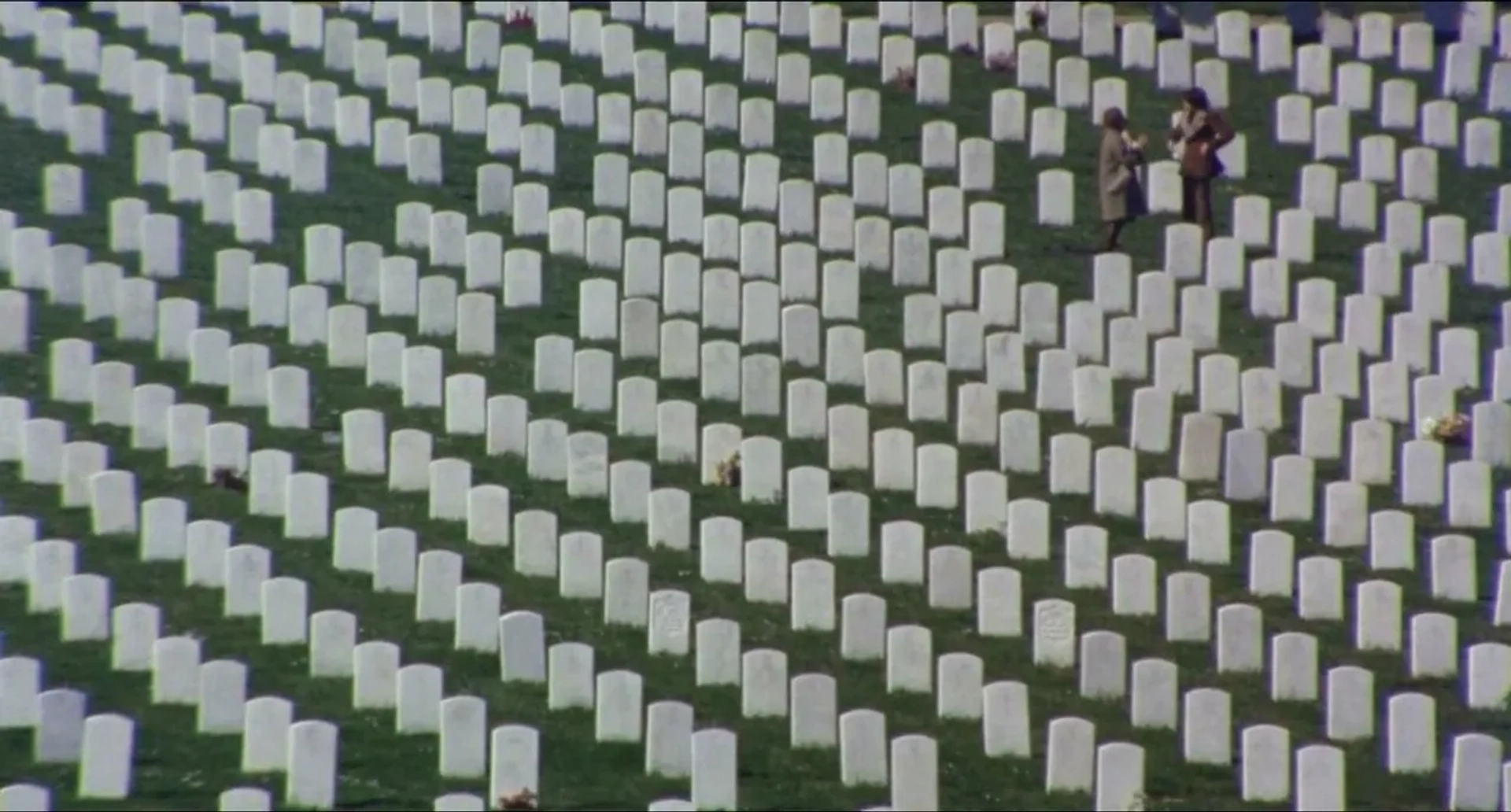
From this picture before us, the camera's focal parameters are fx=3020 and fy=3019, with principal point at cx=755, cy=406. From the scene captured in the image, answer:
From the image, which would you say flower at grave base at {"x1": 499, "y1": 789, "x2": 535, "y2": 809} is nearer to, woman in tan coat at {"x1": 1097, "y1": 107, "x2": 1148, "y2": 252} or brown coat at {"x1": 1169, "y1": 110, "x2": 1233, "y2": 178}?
woman in tan coat at {"x1": 1097, "y1": 107, "x2": 1148, "y2": 252}

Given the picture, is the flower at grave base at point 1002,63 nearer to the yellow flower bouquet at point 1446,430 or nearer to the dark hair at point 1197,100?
the dark hair at point 1197,100

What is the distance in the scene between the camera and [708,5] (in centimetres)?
2320

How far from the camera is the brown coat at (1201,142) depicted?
1988cm

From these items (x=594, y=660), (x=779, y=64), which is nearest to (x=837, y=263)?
(x=779, y=64)

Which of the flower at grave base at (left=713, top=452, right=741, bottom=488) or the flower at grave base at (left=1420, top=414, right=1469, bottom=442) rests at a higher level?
the flower at grave base at (left=1420, top=414, right=1469, bottom=442)

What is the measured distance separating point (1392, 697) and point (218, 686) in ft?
17.9

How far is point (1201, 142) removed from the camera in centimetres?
1986

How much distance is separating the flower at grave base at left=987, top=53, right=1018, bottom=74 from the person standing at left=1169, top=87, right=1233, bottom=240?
7.38 feet

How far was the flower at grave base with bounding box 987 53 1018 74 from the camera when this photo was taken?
2227cm

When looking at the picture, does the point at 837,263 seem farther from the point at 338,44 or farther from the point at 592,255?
the point at 338,44

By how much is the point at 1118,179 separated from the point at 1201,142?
0.72 m

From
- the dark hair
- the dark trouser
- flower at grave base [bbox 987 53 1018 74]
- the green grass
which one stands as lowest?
the green grass

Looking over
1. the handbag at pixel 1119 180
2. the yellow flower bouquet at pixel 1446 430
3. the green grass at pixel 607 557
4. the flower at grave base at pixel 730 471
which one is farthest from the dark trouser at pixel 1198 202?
the flower at grave base at pixel 730 471

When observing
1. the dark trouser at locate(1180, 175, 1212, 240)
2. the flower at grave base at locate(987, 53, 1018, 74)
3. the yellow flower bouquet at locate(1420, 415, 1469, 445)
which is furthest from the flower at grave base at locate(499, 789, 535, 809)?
the flower at grave base at locate(987, 53, 1018, 74)
